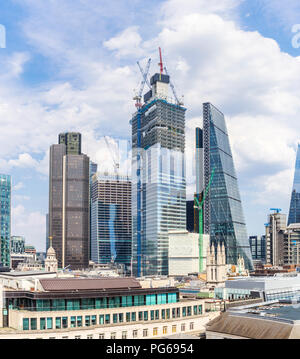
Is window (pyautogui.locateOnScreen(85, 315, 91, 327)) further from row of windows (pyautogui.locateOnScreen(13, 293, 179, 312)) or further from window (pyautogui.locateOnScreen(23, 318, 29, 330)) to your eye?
window (pyautogui.locateOnScreen(23, 318, 29, 330))

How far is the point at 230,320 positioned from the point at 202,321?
856 inches

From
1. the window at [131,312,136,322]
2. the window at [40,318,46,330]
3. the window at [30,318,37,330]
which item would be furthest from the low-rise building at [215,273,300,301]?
the window at [30,318,37,330]

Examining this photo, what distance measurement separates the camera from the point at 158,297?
2436 inches

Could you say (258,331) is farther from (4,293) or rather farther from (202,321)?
(4,293)

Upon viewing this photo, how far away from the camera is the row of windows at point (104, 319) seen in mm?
50375

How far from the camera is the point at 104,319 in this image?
180 ft

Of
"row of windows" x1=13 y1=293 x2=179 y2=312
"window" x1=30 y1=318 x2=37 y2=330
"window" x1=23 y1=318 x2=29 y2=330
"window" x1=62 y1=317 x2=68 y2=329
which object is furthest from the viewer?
"row of windows" x1=13 y1=293 x2=179 y2=312

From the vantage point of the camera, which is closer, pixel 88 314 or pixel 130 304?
pixel 88 314

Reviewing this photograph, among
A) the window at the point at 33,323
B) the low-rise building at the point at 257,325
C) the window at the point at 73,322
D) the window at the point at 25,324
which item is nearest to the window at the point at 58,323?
the window at the point at 73,322

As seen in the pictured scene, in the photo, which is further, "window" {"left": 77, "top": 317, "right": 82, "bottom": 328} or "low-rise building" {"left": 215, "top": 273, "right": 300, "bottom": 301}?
"low-rise building" {"left": 215, "top": 273, "right": 300, "bottom": 301}

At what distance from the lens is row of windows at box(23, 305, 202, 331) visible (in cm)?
5038

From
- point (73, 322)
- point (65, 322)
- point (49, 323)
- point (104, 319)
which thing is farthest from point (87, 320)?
point (49, 323)

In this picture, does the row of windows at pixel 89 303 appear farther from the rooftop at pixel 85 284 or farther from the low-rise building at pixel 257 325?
the low-rise building at pixel 257 325
